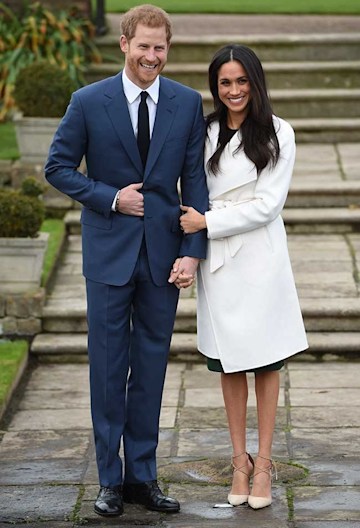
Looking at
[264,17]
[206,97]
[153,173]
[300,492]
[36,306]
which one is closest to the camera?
[153,173]

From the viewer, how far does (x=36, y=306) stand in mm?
7676

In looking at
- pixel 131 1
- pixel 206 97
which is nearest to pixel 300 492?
pixel 206 97

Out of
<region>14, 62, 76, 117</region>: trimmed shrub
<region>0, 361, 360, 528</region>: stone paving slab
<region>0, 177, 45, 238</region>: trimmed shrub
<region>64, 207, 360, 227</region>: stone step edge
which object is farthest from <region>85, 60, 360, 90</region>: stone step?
<region>0, 361, 360, 528</region>: stone paving slab

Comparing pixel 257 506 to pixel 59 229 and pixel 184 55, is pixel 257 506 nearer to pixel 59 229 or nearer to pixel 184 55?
pixel 59 229

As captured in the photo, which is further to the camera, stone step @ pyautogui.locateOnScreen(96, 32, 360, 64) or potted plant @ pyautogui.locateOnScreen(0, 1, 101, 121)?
stone step @ pyautogui.locateOnScreen(96, 32, 360, 64)

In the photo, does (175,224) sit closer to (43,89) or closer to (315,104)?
(43,89)

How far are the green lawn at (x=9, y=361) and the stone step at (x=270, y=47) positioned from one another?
15.2 feet

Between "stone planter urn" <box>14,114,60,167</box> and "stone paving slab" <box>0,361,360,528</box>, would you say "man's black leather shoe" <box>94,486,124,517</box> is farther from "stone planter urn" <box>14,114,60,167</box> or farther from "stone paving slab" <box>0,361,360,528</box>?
"stone planter urn" <box>14,114,60,167</box>

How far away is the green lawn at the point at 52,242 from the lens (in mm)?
8156

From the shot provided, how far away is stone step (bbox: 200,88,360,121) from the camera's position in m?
11.1

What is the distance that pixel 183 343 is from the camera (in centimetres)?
747

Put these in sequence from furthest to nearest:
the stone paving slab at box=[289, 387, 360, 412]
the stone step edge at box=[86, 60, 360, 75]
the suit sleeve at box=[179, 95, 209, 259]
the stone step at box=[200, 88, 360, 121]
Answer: the stone step edge at box=[86, 60, 360, 75] < the stone step at box=[200, 88, 360, 121] < the stone paving slab at box=[289, 387, 360, 412] < the suit sleeve at box=[179, 95, 209, 259]

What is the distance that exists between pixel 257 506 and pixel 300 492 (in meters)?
0.30

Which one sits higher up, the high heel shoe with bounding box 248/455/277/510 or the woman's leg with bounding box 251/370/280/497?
the woman's leg with bounding box 251/370/280/497
